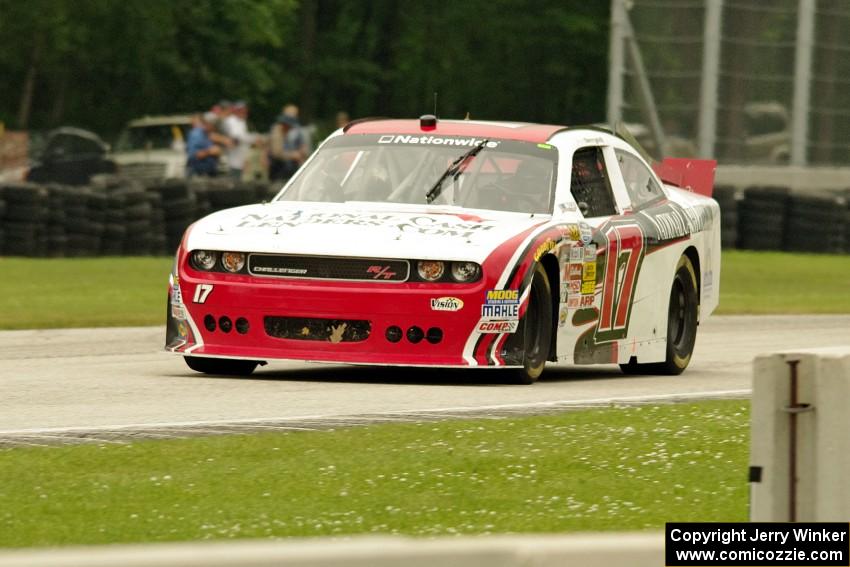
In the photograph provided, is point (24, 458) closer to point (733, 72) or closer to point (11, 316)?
point (11, 316)

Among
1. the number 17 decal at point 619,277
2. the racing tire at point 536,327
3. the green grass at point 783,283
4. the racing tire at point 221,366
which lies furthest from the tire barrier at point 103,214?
the racing tire at point 536,327

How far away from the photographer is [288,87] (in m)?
60.9

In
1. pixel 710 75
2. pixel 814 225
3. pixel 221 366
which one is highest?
pixel 710 75

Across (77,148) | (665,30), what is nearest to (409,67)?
(77,148)

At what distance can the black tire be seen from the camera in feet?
40.2

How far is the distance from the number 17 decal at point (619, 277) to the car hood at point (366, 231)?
613mm

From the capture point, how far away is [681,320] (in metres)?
12.5

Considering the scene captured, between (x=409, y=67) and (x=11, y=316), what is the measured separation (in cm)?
4755

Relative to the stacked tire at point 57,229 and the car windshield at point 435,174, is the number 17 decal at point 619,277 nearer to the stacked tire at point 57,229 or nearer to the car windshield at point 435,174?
the car windshield at point 435,174

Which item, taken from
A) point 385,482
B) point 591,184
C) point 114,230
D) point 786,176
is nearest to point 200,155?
point 114,230

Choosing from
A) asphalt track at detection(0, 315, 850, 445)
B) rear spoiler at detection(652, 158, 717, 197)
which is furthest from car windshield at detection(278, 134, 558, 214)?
rear spoiler at detection(652, 158, 717, 197)

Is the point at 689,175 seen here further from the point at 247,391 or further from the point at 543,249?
the point at 247,391

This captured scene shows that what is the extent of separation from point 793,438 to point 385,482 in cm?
215

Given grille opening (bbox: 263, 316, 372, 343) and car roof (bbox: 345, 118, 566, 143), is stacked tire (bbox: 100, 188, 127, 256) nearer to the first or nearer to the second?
car roof (bbox: 345, 118, 566, 143)
